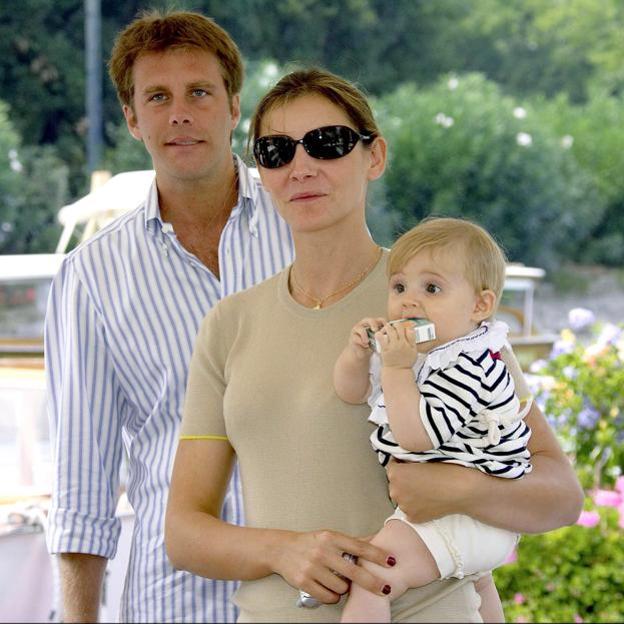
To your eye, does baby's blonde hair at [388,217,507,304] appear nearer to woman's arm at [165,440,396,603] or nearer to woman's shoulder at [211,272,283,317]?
woman's shoulder at [211,272,283,317]

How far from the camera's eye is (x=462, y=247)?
1303 millimetres

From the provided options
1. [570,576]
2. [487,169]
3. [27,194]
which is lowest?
[570,576]

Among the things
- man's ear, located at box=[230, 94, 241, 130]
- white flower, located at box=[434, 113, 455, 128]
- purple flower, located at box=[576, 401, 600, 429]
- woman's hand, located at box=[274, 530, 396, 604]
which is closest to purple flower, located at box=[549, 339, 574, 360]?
purple flower, located at box=[576, 401, 600, 429]

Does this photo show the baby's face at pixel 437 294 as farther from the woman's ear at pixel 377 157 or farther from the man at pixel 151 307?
the man at pixel 151 307

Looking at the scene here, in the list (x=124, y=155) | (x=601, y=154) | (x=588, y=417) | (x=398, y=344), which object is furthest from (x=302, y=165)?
(x=601, y=154)

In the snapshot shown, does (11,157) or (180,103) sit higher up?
(11,157)

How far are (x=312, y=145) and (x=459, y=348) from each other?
0.31 metres

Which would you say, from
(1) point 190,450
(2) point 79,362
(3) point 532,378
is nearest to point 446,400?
(1) point 190,450

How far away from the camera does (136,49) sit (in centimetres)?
179

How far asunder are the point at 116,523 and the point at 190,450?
1.44 ft

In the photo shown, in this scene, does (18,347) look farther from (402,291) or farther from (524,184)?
(524,184)

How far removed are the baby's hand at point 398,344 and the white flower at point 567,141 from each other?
40.2 ft

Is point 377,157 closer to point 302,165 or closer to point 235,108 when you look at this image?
point 302,165

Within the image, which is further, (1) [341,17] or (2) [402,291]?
(1) [341,17]
